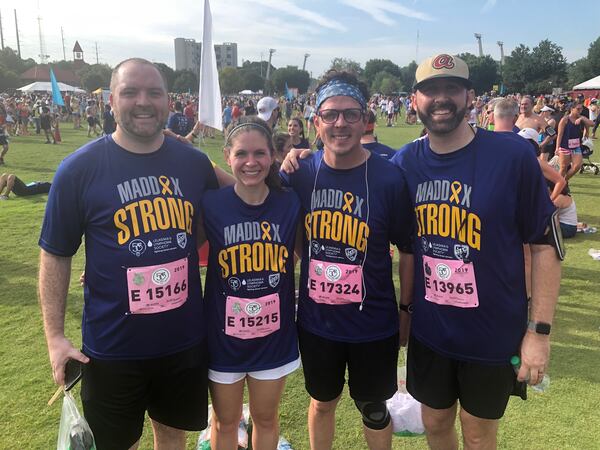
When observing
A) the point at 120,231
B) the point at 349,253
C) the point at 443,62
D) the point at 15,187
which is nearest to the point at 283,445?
the point at 349,253

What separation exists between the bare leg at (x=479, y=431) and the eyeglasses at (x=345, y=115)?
1661 mm

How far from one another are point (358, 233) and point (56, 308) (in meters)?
1.57

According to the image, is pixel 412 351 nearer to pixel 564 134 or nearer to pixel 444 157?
pixel 444 157

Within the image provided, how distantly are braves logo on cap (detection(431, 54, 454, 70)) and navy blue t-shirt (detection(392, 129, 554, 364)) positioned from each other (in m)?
0.37

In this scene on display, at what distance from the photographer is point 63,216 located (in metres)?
2.08

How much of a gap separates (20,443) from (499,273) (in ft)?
10.4

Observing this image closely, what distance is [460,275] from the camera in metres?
2.17

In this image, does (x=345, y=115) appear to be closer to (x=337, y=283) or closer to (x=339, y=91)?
(x=339, y=91)

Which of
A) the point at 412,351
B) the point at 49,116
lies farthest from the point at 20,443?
the point at 49,116

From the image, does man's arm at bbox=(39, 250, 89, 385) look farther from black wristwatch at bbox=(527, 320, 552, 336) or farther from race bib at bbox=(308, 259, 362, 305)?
black wristwatch at bbox=(527, 320, 552, 336)

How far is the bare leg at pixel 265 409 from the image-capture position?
7.78 ft

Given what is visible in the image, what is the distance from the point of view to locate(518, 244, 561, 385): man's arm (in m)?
2.15

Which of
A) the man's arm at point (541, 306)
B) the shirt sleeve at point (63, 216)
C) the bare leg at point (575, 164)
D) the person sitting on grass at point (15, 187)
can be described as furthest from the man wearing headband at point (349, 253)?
the person sitting on grass at point (15, 187)

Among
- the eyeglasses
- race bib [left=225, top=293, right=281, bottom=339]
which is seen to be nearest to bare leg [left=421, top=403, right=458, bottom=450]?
race bib [left=225, top=293, right=281, bottom=339]
